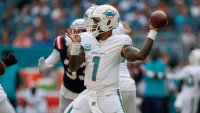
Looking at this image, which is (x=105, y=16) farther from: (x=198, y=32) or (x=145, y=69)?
(x=198, y=32)

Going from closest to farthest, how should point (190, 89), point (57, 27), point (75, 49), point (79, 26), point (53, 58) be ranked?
point (75, 49) → point (79, 26) → point (53, 58) → point (190, 89) → point (57, 27)

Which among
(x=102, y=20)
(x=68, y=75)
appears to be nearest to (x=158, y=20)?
(x=102, y=20)

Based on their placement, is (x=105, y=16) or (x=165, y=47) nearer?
(x=105, y=16)

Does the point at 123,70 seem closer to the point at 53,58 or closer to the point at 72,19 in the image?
the point at 53,58

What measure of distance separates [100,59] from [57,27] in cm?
964

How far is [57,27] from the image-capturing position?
1673 cm

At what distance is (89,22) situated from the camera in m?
7.29

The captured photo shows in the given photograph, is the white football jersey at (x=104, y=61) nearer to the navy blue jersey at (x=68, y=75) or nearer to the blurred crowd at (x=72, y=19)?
the navy blue jersey at (x=68, y=75)

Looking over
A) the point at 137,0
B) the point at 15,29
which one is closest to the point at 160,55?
the point at 137,0

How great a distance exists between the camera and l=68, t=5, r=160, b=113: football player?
23.3 feet

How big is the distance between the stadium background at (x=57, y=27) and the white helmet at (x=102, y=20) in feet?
23.0

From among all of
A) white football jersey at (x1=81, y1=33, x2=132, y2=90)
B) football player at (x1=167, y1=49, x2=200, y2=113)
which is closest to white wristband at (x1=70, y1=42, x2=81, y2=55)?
white football jersey at (x1=81, y1=33, x2=132, y2=90)

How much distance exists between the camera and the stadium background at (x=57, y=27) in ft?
48.4

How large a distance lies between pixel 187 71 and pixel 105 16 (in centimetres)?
554
